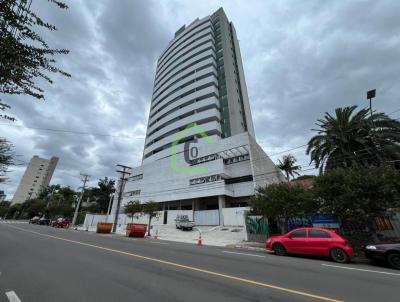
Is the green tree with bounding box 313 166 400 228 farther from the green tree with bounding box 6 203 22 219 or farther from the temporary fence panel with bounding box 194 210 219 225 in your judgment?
the green tree with bounding box 6 203 22 219

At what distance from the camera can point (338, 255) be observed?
10.1 m

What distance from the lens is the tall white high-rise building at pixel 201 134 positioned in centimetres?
3822

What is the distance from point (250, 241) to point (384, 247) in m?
10.8

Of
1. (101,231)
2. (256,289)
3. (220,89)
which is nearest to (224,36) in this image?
(220,89)

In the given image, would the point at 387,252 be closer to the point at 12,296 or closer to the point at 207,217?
the point at 12,296

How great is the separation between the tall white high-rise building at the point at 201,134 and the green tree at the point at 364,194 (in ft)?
71.0

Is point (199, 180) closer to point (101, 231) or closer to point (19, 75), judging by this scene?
point (101, 231)

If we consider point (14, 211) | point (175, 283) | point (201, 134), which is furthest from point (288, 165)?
point (14, 211)

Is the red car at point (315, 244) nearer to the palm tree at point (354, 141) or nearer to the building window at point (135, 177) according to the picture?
the palm tree at point (354, 141)

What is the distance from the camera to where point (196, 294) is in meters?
4.62

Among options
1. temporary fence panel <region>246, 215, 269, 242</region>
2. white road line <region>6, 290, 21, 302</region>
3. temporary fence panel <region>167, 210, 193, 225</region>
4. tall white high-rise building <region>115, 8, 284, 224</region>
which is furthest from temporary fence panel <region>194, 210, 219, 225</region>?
white road line <region>6, 290, 21, 302</region>

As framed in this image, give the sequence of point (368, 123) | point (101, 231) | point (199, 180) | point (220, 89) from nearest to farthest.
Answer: point (368, 123), point (101, 231), point (199, 180), point (220, 89)

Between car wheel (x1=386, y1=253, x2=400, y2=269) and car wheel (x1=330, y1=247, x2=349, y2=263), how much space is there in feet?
5.04

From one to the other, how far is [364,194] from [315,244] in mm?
4640
